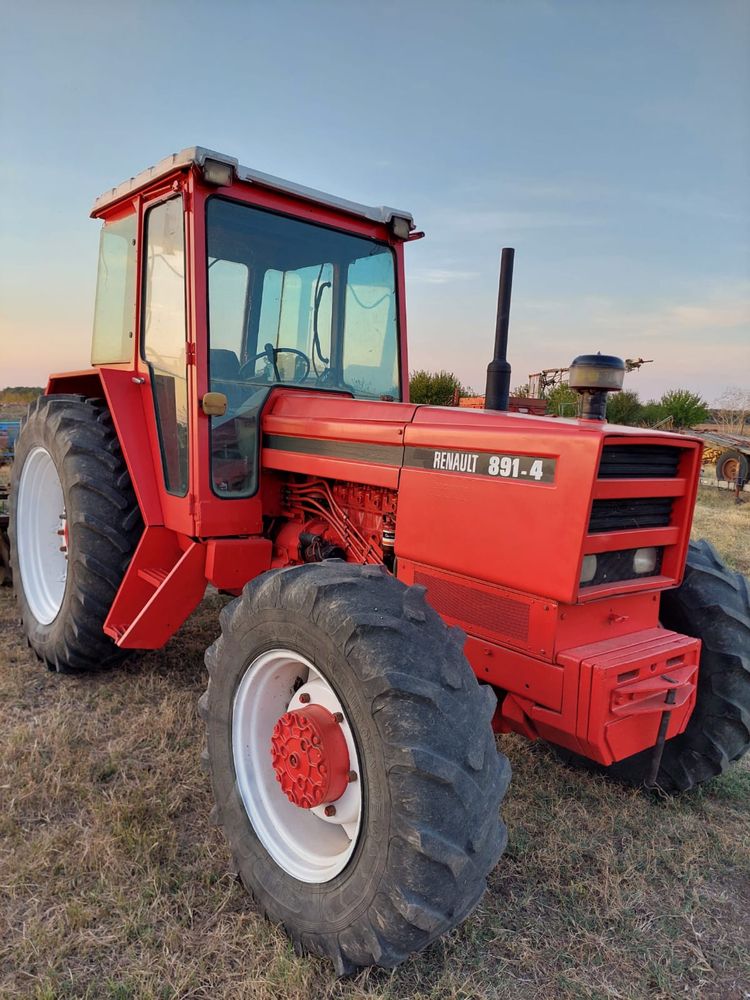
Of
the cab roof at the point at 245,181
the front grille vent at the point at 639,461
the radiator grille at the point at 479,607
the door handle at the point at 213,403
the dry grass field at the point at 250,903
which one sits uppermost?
the cab roof at the point at 245,181

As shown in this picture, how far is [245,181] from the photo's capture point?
9.70 feet

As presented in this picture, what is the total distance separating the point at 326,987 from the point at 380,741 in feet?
2.25

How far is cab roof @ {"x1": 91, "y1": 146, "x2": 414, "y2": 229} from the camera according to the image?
111 inches

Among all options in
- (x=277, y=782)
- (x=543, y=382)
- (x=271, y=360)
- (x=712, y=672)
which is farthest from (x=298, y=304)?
(x=543, y=382)

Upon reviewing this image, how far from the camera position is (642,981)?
1.97 m

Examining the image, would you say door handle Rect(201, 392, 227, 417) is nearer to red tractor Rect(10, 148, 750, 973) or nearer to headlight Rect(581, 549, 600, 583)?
red tractor Rect(10, 148, 750, 973)

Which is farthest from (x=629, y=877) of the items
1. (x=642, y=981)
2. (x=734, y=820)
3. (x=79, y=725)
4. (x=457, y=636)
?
(x=79, y=725)

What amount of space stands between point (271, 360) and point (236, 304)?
0.28 meters

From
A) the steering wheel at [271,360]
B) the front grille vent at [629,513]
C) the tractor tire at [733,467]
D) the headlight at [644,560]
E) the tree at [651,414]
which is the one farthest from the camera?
the tree at [651,414]

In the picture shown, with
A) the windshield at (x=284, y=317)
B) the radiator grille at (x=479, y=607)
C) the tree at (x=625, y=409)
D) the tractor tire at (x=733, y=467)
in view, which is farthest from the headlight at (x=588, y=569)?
the tree at (x=625, y=409)

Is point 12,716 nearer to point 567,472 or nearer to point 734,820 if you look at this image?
point 567,472

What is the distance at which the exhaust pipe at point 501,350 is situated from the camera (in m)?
2.90

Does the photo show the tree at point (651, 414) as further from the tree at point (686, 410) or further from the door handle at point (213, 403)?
the door handle at point (213, 403)

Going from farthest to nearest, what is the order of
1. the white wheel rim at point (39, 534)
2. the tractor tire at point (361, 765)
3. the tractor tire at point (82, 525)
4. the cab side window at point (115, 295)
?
the white wheel rim at point (39, 534) < the cab side window at point (115, 295) < the tractor tire at point (82, 525) < the tractor tire at point (361, 765)
